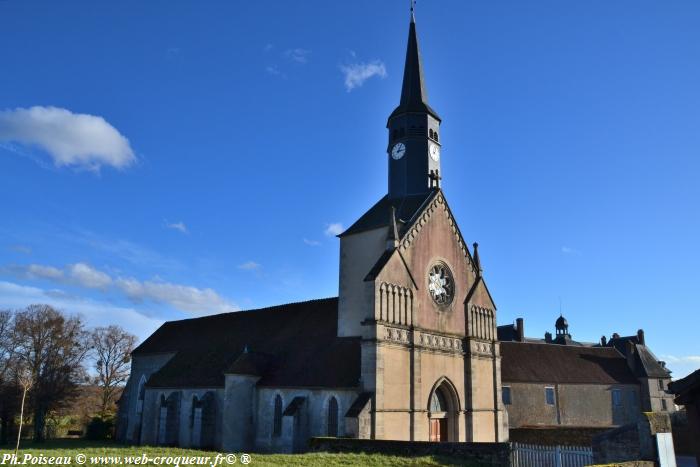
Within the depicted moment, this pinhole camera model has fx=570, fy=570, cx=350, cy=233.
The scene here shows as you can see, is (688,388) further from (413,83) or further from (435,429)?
(413,83)

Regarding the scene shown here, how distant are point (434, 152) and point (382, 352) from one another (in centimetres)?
1382

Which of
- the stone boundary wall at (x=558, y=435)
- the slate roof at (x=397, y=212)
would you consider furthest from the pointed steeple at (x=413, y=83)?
the stone boundary wall at (x=558, y=435)

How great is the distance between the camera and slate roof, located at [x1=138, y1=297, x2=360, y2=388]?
97.4 ft

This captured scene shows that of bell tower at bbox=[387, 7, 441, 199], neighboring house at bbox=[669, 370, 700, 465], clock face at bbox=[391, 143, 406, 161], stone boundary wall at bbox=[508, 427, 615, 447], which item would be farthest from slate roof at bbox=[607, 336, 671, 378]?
neighboring house at bbox=[669, 370, 700, 465]

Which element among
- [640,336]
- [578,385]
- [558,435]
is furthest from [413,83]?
[640,336]

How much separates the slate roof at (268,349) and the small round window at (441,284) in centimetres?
527

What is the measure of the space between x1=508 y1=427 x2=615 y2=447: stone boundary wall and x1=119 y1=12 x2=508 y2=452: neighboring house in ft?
8.00

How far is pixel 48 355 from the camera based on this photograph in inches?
1909

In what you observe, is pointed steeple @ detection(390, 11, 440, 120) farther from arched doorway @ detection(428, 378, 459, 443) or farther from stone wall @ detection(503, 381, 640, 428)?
stone wall @ detection(503, 381, 640, 428)

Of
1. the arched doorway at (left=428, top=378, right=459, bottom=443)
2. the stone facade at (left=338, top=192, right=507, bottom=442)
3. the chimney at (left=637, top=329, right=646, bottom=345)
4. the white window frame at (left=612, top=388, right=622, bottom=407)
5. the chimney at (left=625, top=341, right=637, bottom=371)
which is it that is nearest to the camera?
the stone facade at (left=338, top=192, right=507, bottom=442)

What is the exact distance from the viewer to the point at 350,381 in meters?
27.4

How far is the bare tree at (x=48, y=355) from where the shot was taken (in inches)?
1762

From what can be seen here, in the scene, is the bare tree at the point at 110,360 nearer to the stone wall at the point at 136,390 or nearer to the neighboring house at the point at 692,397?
the stone wall at the point at 136,390

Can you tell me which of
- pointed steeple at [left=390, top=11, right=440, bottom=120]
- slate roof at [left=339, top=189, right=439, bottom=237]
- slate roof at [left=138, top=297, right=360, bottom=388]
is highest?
pointed steeple at [left=390, top=11, right=440, bottom=120]
